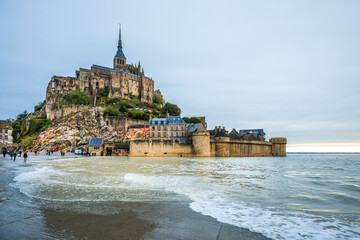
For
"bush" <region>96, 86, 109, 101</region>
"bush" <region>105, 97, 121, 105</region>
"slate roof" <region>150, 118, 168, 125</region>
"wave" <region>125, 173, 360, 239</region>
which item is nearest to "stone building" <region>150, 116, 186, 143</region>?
"slate roof" <region>150, 118, 168, 125</region>

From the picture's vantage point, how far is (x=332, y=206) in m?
6.80

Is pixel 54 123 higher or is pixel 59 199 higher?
pixel 54 123

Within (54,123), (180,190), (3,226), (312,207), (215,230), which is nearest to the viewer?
(3,226)

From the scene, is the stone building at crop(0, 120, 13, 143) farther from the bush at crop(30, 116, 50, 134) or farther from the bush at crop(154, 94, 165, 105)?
the bush at crop(154, 94, 165, 105)

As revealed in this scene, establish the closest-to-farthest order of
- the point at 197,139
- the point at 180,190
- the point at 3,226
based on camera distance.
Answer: the point at 3,226, the point at 180,190, the point at 197,139

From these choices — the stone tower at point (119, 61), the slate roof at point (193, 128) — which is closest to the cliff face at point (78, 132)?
the slate roof at point (193, 128)

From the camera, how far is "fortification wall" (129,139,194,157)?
40.5 meters

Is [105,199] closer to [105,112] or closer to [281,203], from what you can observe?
[281,203]

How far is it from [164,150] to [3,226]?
36.8m

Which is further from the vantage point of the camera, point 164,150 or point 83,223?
point 164,150

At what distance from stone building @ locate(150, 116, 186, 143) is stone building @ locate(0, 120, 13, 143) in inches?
1507

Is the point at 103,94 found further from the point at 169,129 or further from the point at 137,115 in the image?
the point at 169,129

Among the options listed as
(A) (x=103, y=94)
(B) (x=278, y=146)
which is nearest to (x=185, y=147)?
(B) (x=278, y=146)

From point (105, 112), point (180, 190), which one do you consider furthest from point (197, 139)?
point (180, 190)
